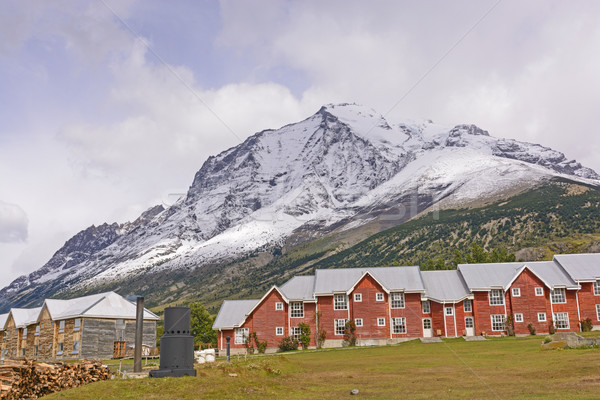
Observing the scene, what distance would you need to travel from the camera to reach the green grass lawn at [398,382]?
25.9 m

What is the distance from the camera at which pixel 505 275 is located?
8262cm

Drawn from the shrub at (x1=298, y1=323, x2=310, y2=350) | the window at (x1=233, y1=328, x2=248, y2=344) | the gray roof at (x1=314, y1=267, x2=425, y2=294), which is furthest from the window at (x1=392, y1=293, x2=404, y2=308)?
the window at (x1=233, y1=328, x2=248, y2=344)

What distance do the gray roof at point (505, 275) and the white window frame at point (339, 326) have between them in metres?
20.4

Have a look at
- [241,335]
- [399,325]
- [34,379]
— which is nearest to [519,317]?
[399,325]

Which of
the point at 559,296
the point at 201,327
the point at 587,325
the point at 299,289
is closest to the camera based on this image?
the point at 587,325

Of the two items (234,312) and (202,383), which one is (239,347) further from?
(202,383)

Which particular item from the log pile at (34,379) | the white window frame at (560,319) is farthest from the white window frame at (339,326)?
the log pile at (34,379)

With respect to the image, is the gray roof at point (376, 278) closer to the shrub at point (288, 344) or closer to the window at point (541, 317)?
the shrub at point (288, 344)

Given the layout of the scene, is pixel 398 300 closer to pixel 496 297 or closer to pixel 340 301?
pixel 340 301

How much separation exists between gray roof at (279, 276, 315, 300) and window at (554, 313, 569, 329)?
121 feet

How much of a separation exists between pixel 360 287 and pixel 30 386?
2318 inches

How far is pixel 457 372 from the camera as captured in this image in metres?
35.2

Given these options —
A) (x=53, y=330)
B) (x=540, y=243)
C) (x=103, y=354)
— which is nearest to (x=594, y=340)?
(x=103, y=354)

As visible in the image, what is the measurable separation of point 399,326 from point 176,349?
56.1m
